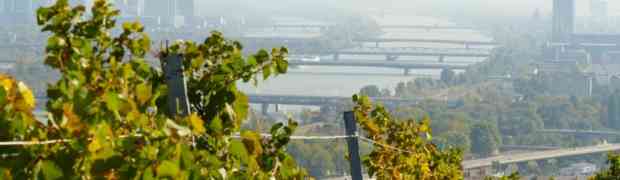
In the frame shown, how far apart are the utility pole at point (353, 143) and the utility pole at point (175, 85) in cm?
91

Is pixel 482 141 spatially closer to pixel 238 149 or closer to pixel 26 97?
pixel 238 149

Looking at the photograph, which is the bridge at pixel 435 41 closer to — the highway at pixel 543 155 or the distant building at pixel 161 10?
the distant building at pixel 161 10

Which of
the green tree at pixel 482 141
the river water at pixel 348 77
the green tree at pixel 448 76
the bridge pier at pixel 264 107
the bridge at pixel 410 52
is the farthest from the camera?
the bridge at pixel 410 52

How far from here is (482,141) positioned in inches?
752

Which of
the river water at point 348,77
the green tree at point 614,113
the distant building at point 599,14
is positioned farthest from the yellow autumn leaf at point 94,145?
the distant building at point 599,14

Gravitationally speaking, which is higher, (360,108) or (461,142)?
(360,108)

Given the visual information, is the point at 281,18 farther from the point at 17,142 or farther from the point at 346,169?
the point at 17,142

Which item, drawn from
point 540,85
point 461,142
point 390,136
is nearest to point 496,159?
point 461,142

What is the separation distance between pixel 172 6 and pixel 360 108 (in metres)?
34.3

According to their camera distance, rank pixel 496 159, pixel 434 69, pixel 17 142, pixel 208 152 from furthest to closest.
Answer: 1. pixel 434 69
2. pixel 496 159
3. pixel 208 152
4. pixel 17 142

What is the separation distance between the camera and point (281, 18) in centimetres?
4209

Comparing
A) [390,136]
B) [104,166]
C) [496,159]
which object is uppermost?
[104,166]

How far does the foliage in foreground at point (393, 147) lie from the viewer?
2.88 metres

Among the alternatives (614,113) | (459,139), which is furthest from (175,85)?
(614,113)
